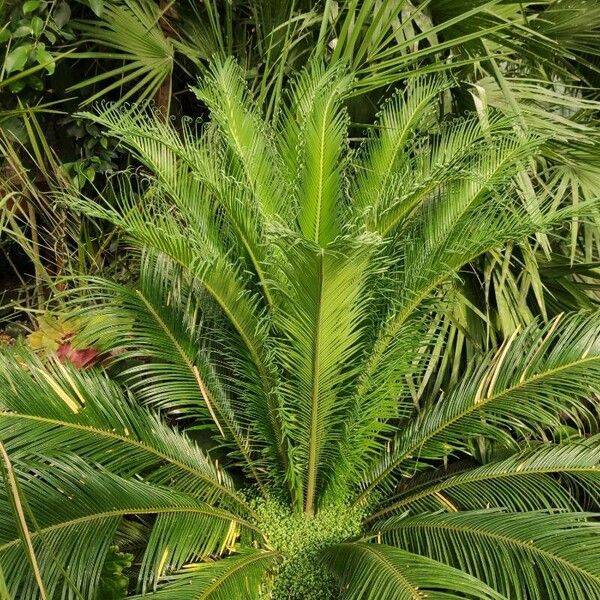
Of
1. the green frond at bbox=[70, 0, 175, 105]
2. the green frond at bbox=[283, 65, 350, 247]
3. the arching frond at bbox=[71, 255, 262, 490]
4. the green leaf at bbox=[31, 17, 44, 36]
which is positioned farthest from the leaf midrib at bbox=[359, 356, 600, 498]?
the green leaf at bbox=[31, 17, 44, 36]

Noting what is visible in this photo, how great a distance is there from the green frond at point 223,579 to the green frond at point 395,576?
0.22 metres

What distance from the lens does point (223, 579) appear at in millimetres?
1631

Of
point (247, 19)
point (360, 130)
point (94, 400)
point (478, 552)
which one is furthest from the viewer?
point (247, 19)

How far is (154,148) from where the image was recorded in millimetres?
1970

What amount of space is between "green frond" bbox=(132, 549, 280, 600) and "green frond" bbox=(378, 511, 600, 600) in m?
0.40

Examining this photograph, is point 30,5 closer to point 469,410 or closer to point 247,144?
point 247,144

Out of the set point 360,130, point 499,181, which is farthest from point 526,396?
point 360,130

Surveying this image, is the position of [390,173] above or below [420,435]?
above

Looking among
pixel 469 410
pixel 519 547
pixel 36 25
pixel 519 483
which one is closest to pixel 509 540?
pixel 519 547

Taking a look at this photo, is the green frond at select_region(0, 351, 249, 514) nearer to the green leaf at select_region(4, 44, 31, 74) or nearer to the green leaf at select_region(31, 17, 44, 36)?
the green leaf at select_region(4, 44, 31, 74)

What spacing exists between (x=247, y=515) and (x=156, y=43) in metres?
1.78

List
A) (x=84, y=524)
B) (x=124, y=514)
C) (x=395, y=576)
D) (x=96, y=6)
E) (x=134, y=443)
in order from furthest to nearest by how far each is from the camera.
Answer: (x=96, y=6), (x=134, y=443), (x=124, y=514), (x=84, y=524), (x=395, y=576)

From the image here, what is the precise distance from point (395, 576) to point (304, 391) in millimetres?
566

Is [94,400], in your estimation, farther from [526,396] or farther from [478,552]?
[526,396]
